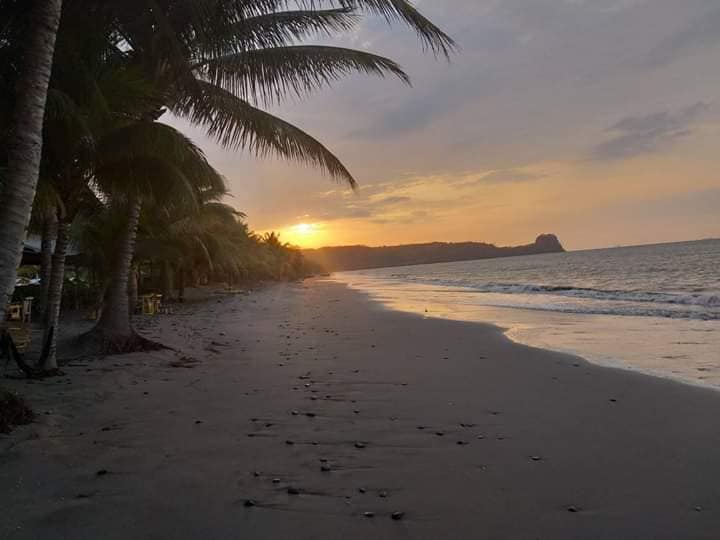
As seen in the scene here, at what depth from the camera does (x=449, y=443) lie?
11.9 feet

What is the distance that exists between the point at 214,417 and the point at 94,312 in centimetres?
1108

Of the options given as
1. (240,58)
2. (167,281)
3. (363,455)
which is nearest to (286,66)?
(240,58)

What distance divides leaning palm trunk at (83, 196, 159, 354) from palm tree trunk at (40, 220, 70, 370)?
159cm

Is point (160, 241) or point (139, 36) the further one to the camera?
point (160, 241)

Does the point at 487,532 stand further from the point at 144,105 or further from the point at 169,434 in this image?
the point at 144,105

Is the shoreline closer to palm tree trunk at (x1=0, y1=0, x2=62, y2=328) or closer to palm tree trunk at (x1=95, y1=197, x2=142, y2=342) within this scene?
palm tree trunk at (x1=0, y1=0, x2=62, y2=328)

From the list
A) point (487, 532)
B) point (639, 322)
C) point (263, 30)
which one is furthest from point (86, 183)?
point (639, 322)

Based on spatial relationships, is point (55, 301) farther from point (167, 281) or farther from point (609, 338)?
point (167, 281)

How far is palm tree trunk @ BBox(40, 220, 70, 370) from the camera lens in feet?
19.2

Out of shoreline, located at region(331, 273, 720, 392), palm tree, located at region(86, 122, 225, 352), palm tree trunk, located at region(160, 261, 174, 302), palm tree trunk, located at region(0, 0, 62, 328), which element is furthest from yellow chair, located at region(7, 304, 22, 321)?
shoreline, located at region(331, 273, 720, 392)

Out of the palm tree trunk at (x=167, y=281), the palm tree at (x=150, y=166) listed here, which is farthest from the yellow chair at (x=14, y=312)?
the palm tree trunk at (x=167, y=281)

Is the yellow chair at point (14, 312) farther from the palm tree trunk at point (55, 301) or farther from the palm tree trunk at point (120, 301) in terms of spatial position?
the palm tree trunk at point (55, 301)

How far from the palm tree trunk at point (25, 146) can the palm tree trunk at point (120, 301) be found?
13.7 ft

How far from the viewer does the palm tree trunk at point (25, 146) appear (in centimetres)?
366
